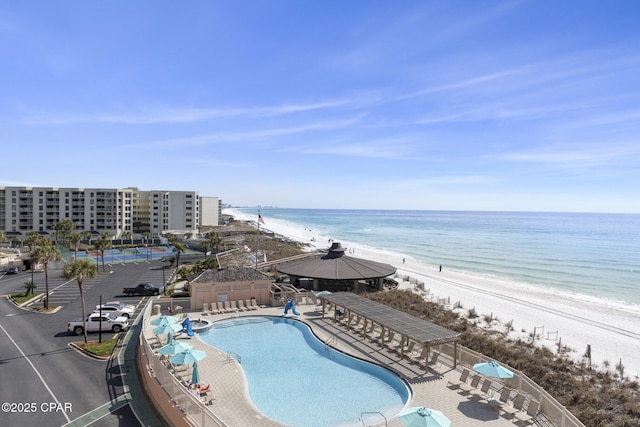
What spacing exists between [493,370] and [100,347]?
838 inches

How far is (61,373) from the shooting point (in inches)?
768

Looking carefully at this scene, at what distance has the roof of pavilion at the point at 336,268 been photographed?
34694 millimetres

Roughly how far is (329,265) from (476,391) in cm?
2127

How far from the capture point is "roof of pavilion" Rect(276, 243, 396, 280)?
34694 millimetres

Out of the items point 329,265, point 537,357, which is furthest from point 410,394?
point 329,265

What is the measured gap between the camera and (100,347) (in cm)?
2277

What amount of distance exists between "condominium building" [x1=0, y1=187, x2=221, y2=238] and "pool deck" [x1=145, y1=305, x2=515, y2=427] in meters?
72.8

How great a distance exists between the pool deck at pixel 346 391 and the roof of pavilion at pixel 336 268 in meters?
10.8

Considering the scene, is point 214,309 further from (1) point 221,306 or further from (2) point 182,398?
(2) point 182,398

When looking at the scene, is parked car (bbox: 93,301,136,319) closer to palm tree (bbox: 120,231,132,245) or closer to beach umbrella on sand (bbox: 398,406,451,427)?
beach umbrella on sand (bbox: 398,406,451,427)

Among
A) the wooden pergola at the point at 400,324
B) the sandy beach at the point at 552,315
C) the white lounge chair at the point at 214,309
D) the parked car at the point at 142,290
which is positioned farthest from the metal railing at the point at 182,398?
the sandy beach at the point at 552,315

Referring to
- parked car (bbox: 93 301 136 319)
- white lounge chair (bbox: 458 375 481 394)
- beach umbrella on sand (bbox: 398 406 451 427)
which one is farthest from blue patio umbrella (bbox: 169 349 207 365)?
parked car (bbox: 93 301 136 319)

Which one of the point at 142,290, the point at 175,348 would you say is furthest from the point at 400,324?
the point at 142,290

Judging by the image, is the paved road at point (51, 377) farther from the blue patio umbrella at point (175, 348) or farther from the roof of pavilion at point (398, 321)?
the roof of pavilion at point (398, 321)
